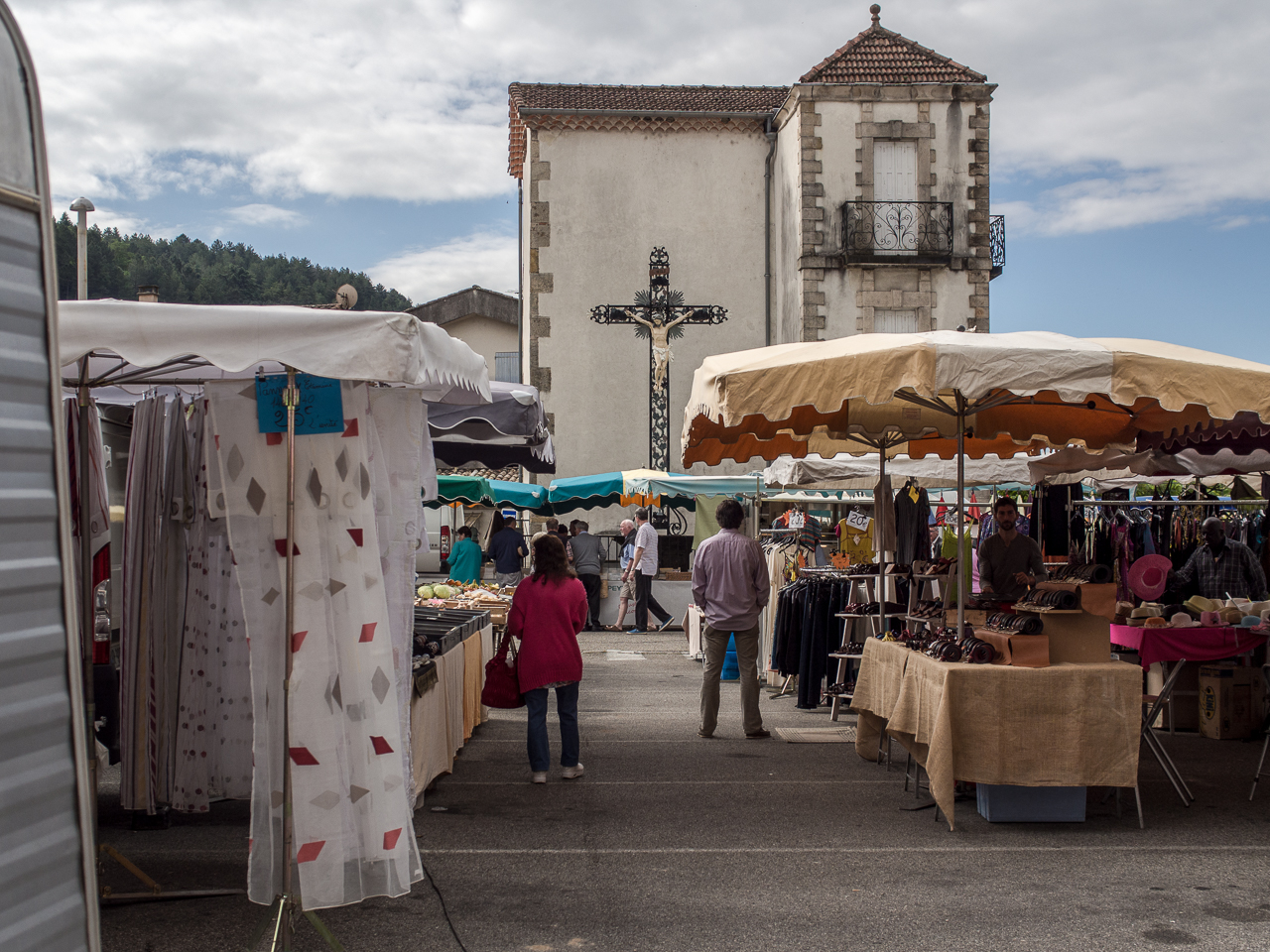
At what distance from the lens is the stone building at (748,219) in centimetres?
2184

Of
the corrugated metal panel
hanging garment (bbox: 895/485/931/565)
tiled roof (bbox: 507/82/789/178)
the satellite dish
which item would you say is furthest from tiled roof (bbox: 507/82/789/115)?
the corrugated metal panel

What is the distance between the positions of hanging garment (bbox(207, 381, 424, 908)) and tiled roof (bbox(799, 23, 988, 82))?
19885 mm

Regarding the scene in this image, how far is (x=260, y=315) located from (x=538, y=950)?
2510 mm

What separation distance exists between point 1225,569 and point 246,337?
891 centimetres

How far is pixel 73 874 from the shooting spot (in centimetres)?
197

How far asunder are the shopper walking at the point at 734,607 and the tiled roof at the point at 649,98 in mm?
16270

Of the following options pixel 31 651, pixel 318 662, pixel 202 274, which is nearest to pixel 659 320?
pixel 318 662

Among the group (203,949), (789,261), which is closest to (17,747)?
(203,949)

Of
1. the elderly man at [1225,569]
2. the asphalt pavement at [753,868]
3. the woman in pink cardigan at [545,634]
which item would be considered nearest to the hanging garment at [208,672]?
the asphalt pavement at [753,868]

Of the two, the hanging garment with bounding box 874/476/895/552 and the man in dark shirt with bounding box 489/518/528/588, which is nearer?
the hanging garment with bounding box 874/476/895/552

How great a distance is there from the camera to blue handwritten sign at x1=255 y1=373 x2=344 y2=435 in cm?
425

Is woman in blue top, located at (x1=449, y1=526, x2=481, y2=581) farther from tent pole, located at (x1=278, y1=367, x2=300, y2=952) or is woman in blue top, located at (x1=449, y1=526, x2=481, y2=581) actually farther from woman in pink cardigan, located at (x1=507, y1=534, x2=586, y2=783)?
tent pole, located at (x1=278, y1=367, x2=300, y2=952)

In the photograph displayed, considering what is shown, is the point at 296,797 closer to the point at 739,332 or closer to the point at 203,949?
the point at 203,949

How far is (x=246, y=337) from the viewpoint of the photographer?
3934mm
